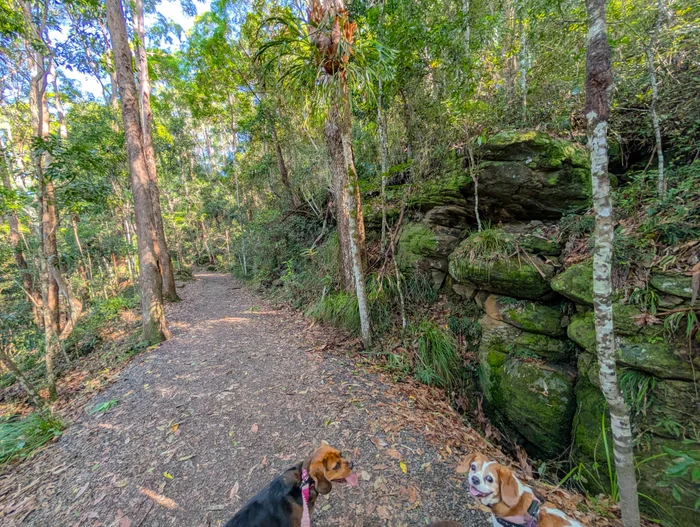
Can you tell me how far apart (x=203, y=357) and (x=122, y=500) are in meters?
2.63

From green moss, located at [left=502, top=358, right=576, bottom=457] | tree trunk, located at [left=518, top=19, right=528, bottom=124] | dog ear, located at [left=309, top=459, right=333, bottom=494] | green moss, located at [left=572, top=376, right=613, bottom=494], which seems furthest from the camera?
tree trunk, located at [left=518, top=19, right=528, bottom=124]

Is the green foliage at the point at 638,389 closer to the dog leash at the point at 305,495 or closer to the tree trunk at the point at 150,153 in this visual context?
the dog leash at the point at 305,495

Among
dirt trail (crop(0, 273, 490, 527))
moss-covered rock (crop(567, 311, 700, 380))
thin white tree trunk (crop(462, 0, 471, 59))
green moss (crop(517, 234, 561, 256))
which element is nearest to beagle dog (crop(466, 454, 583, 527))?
dirt trail (crop(0, 273, 490, 527))

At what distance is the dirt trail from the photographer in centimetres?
229

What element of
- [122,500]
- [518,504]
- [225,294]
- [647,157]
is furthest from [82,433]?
[647,157]

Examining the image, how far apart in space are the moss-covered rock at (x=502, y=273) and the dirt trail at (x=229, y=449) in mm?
2204

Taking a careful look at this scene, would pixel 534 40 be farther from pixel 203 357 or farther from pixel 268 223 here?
pixel 268 223

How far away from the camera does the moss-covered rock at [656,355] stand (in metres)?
2.58

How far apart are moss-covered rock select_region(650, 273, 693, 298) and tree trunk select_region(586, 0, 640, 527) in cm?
148

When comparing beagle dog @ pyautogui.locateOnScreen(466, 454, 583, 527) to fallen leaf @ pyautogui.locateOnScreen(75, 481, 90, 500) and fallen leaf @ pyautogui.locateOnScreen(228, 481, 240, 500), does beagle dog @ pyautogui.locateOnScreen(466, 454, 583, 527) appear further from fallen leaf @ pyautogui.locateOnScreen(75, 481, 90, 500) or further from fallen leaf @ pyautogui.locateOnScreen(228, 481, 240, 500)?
fallen leaf @ pyautogui.locateOnScreen(75, 481, 90, 500)

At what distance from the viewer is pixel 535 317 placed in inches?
154

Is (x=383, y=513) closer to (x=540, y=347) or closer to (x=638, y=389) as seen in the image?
(x=638, y=389)

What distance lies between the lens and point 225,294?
36.0 feet

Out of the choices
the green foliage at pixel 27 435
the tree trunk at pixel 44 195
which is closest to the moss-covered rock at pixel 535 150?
the tree trunk at pixel 44 195
